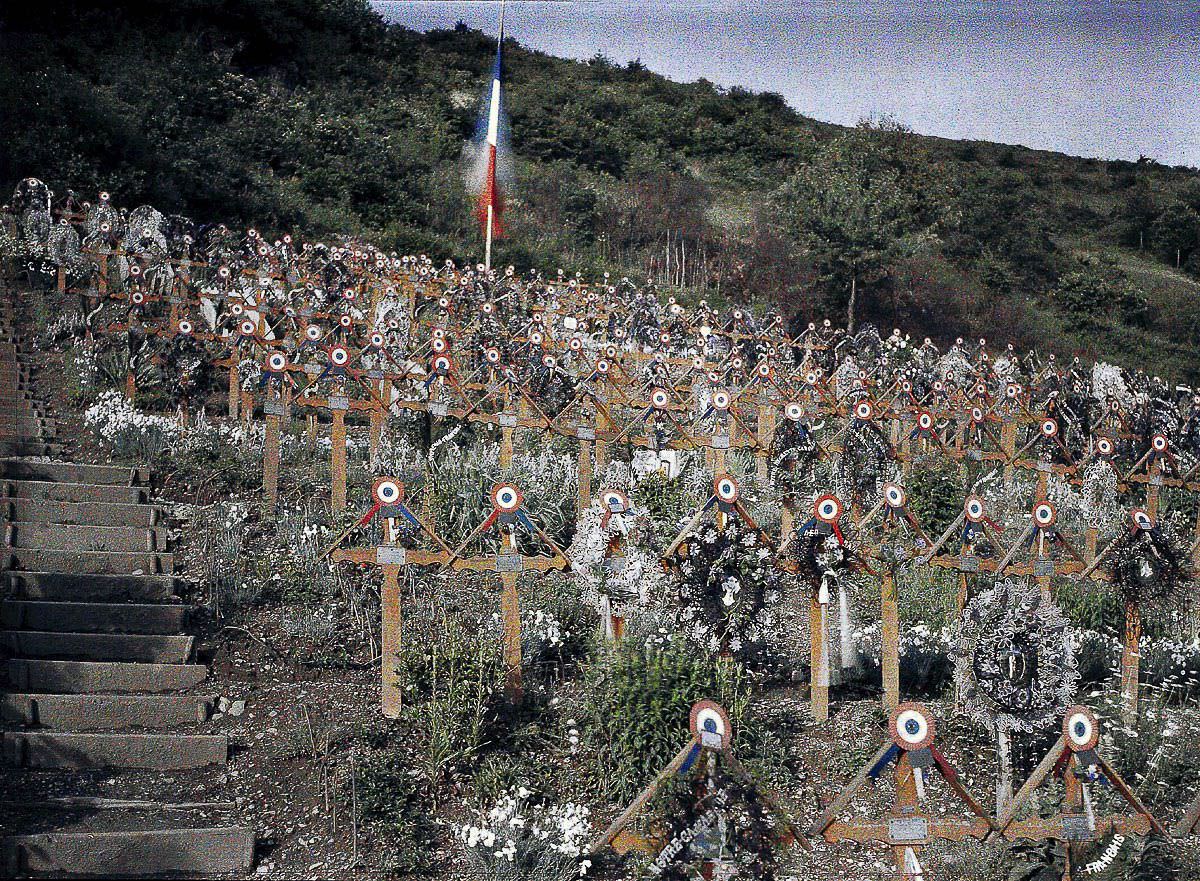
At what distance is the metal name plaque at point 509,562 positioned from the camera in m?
6.86

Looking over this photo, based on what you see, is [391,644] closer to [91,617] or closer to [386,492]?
[386,492]

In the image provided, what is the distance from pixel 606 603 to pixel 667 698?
3.64 feet

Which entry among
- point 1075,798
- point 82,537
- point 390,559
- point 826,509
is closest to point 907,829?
point 1075,798

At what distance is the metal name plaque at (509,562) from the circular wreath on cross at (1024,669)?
2.75 m

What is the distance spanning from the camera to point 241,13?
3762 centimetres

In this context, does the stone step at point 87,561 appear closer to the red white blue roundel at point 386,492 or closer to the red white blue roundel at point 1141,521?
the red white blue roundel at point 386,492

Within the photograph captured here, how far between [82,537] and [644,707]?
16.0ft

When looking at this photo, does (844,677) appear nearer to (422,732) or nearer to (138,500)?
(422,732)

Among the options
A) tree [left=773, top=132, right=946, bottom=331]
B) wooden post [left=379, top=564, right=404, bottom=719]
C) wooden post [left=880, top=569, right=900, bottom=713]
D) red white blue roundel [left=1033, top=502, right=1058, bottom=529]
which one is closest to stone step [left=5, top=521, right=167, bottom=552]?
wooden post [left=379, top=564, right=404, bottom=719]

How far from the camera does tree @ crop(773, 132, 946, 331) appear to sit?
26.3 meters

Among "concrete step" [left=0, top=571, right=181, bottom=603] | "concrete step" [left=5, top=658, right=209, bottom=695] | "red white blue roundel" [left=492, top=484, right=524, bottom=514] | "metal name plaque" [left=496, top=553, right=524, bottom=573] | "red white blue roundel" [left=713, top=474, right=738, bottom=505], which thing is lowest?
"concrete step" [left=5, top=658, right=209, bottom=695]

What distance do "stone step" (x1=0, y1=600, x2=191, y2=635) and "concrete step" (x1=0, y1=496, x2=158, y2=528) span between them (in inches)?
56.6

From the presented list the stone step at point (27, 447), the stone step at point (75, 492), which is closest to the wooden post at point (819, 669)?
the stone step at point (75, 492)

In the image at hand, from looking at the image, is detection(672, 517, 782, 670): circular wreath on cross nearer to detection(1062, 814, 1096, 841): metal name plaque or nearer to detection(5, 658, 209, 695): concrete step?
detection(1062, 814, 1096, 841): metal name plaque
